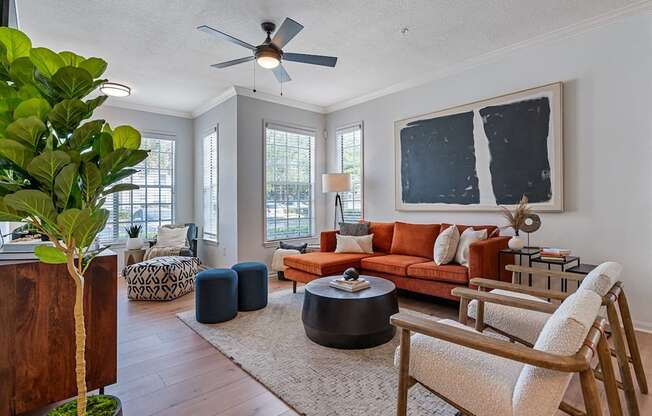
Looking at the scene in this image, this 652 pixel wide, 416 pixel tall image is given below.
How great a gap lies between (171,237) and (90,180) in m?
4.56

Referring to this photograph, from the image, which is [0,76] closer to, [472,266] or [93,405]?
[93,405]

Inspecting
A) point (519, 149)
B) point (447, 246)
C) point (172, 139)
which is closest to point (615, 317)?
point (447, 246)

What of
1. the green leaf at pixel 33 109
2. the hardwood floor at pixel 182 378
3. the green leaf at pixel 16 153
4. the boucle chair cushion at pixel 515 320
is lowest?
the hardwood floor at pixel 182 378

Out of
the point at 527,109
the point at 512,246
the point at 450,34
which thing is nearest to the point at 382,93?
the point at 450,34

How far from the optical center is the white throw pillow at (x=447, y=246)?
3.55 m

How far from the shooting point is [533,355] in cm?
115

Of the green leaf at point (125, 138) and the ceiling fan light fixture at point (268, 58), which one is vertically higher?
the ceiling fan light fixture at point (268, 58)

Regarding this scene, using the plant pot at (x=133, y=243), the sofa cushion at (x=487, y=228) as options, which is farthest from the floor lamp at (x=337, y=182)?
the plant pot at (x=133, y=243)

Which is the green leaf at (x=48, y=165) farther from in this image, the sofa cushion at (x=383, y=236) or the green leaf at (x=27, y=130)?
the sofa cushion at (x=383, y=236)

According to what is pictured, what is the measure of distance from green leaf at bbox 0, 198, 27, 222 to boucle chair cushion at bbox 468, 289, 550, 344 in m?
2.33

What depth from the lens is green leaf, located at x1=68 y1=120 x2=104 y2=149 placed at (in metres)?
1.18

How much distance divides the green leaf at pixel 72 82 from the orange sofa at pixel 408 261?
3011 mm

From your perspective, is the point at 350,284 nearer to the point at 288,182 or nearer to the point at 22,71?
the point at 22,71

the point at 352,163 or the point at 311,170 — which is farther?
the point at 311,170
